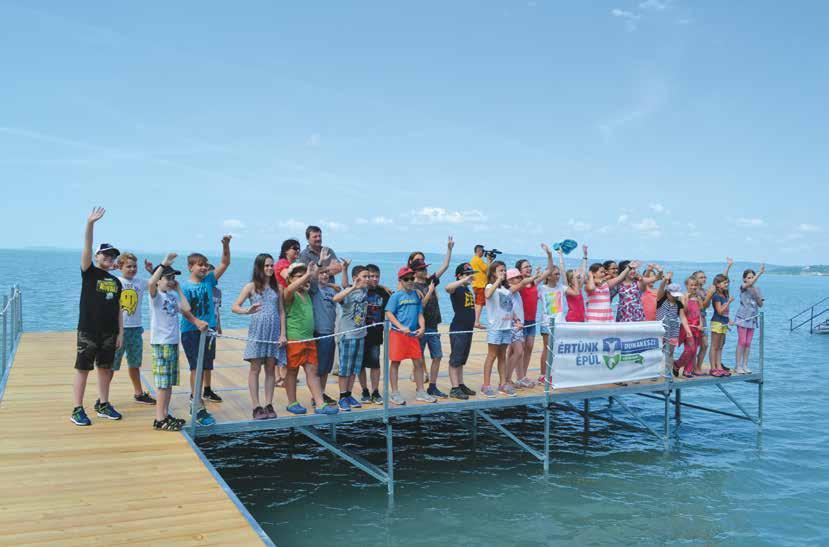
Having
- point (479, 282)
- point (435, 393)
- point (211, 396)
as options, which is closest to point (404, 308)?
point (435, 393)

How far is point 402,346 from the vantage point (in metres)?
8.58

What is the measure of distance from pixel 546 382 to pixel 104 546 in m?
6.41

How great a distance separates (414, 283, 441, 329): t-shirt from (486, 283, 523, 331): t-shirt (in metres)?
0.78

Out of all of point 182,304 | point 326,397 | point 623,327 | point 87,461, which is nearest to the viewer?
point 87,461

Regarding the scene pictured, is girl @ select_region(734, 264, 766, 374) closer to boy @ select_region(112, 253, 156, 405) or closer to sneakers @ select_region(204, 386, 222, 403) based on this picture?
sneakers @ select_region(204, 386, 222, 403)

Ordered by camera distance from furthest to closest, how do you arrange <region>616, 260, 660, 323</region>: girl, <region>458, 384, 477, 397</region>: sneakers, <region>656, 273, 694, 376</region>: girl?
<region>656, 273, 694, 376</region>: girl, <region>616, 260, 660, 323</region>: girl, <region>458, 384, 477, 397</region>: sneakers

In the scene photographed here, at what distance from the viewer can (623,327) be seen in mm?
10477

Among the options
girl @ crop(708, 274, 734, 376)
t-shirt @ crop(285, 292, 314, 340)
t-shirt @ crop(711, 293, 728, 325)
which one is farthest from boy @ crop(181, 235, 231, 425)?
t-shirt @ crop(711, 293, 728, 325)

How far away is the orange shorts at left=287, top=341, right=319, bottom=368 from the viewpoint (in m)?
7.80

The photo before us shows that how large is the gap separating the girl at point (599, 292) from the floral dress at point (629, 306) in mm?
668

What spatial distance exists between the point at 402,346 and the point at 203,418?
259 cm

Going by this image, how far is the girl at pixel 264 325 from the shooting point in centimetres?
756

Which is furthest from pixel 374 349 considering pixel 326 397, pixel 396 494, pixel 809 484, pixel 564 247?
pixel 809 484

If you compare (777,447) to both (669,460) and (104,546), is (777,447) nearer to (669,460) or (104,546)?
A: (669,460)
